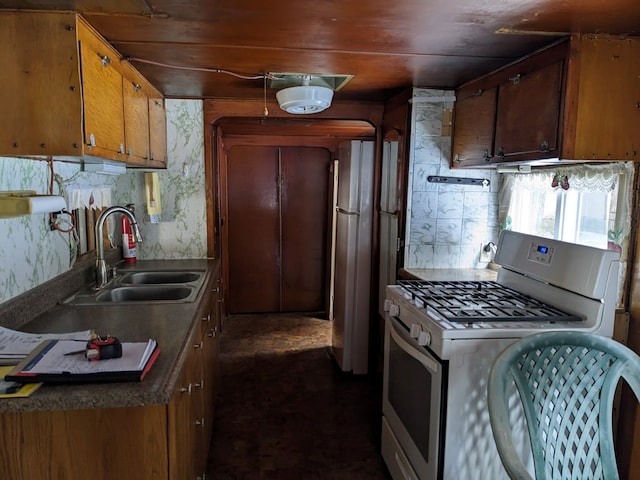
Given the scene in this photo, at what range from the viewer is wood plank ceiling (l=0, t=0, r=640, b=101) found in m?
1.47

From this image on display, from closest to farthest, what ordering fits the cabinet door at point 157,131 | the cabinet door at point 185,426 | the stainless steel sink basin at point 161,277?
the cabinet door at point 185,426, the cabinet door at point 157,131, the stainless steel sink basin at point 161,277

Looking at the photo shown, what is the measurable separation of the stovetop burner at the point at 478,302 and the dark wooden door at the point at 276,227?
274cm

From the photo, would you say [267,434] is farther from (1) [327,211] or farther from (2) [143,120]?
(1) [327,211]

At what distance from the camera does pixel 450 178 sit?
2826 millimetres

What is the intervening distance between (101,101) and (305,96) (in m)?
1.01

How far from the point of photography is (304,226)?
510 cm

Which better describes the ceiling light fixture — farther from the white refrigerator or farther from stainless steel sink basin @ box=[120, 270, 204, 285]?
stainless steel sink basin @ box=[120, 270, 204, 285]

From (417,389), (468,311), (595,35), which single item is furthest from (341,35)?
(417,389)

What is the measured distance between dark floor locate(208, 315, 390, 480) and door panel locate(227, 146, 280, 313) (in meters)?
0.91

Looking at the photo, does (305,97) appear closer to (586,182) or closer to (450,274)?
(450,274)

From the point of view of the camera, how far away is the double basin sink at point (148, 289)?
7.16ft

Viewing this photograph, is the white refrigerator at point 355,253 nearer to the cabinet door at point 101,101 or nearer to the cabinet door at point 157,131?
the cabinet door at point 157,131

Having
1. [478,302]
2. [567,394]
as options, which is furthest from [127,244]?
[567,394]

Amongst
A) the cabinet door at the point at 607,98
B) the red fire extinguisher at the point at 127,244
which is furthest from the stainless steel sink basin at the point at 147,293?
the cabinet door at the point at 607,98
